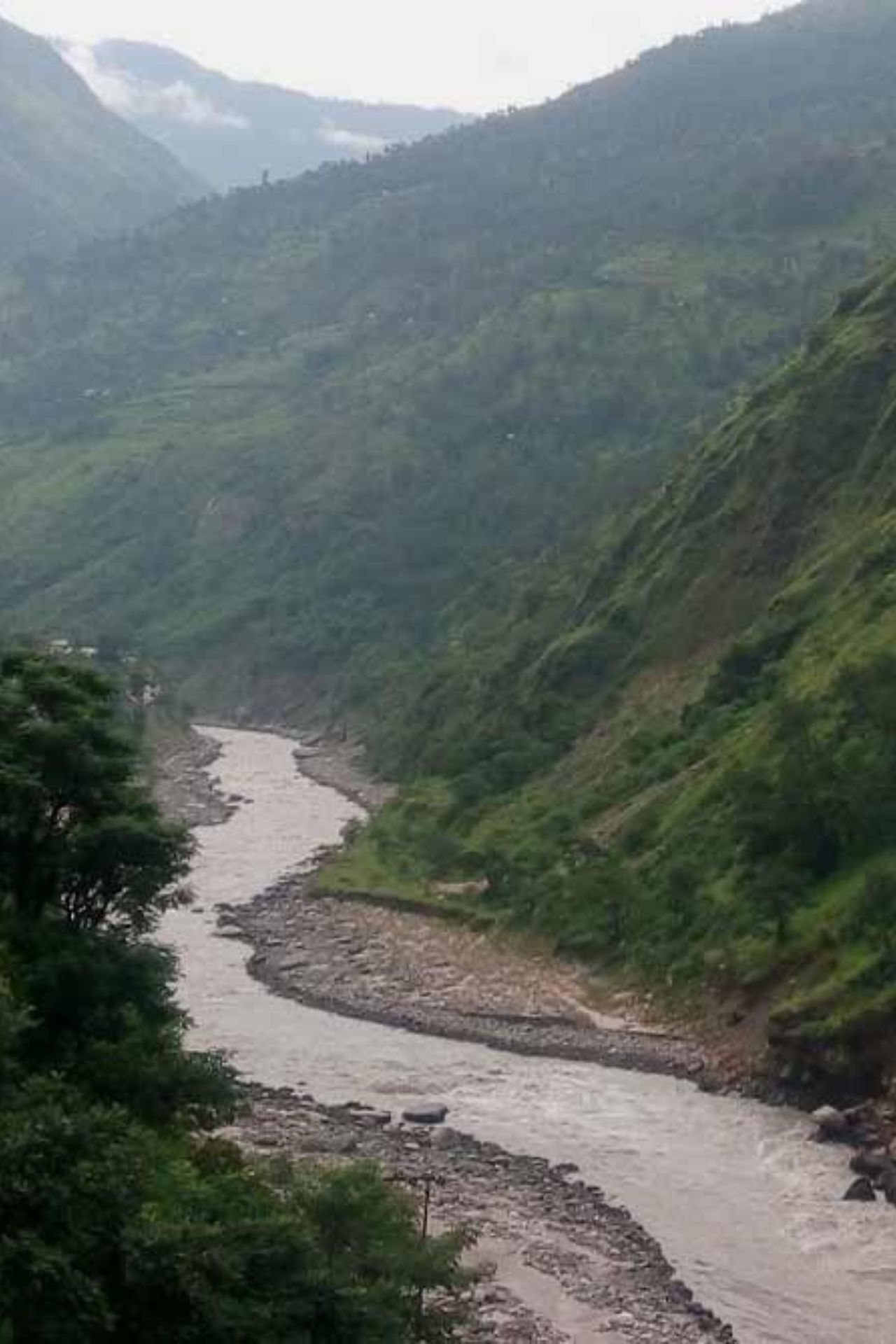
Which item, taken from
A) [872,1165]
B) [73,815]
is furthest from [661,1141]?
[73,815]

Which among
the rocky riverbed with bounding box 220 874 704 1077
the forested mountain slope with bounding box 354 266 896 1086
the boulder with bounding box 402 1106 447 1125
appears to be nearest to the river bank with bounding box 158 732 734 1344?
the boulder with bounding box 402 1106 447 1125

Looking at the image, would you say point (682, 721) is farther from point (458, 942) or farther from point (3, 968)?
point (3, 968)

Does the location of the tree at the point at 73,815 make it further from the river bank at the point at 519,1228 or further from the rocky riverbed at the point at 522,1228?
the rocky riverbed at the point at 522,1228

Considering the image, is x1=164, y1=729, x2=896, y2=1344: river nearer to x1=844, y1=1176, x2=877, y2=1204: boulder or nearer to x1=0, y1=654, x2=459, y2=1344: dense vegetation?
x1=844, y1=1176, x2=877, y2=1204: boulder

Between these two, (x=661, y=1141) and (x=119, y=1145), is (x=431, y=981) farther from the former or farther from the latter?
(x=119, y=1145)

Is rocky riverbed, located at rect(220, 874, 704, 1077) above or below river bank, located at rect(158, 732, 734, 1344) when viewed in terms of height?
above

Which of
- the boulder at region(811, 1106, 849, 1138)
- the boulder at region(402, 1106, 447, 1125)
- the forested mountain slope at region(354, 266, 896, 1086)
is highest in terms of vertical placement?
the forested mountain slope at region(354, 266, 896, 1086)

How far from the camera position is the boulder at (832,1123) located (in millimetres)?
50188

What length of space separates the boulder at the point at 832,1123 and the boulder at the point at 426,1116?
442 inches

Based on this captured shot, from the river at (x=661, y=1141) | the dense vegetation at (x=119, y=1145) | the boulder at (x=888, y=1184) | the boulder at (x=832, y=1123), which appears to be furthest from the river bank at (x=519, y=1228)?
the boulder at (x=832, y=1123)

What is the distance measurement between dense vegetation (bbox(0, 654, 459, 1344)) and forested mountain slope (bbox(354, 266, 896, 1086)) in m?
23.8

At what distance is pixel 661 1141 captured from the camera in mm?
51062

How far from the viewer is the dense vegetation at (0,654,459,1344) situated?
26078 mm

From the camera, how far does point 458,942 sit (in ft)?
254
